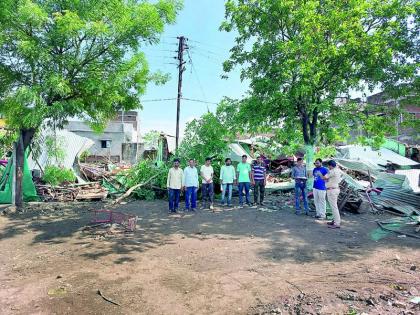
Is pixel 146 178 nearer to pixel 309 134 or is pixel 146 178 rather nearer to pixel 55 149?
pixel 55 149

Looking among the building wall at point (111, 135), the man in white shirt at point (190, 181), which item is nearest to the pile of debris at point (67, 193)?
the man in white shirt at point (190, 181)

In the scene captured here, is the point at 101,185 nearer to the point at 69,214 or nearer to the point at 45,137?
the point at 45,137

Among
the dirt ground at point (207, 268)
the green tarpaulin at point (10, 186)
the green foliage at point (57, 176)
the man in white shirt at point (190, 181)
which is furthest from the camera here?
the green foliage at point (57, 176)

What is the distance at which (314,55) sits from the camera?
10.5m

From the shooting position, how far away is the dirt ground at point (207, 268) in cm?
418

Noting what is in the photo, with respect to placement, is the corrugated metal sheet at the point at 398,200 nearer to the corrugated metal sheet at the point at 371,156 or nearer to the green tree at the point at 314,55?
the green tree at the point at 314,55

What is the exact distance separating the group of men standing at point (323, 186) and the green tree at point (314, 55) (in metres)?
1.86

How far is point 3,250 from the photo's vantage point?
6.77 m

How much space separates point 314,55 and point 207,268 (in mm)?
7853

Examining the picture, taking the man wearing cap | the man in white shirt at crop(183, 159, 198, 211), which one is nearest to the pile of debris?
the man in white shirt at crop(183, 159, 198, 211)

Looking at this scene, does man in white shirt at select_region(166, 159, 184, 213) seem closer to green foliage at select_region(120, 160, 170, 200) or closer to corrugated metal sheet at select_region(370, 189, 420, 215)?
green foliage at select_region(120, 160, 170, 200)

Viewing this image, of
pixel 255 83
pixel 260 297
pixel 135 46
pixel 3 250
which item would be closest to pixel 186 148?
pixel 255 83

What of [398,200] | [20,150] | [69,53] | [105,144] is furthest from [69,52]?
[105,144]

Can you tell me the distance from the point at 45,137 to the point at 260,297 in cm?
1489
